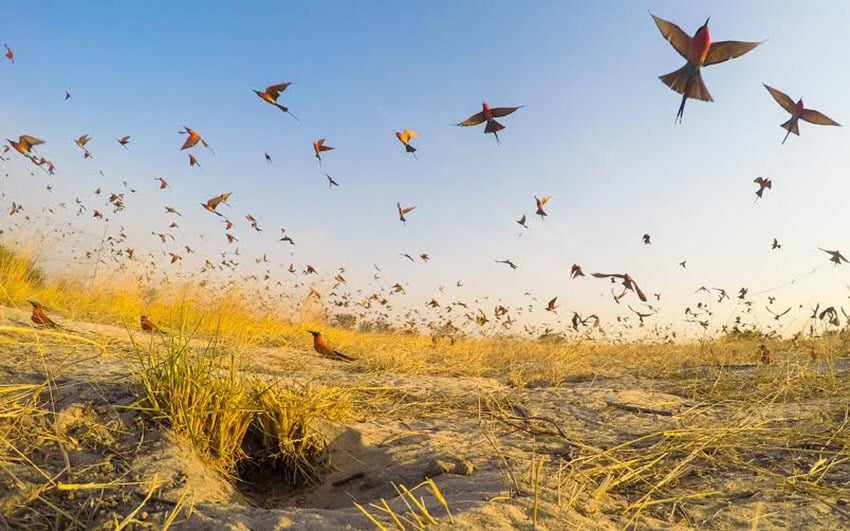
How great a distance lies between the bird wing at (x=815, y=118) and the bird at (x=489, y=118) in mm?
1543

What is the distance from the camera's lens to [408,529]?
1.07 metres

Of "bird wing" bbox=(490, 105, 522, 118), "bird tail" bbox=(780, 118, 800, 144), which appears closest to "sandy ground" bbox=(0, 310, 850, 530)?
"bird tail" bbox=(780, 118, 800, 144)

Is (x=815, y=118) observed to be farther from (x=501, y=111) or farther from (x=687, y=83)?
(x=501, y=111)

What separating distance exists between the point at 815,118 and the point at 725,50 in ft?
2.71

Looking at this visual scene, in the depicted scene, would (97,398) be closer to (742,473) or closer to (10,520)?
(10,520)

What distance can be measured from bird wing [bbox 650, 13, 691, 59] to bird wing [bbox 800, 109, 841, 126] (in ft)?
2.83

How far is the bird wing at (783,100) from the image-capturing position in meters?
2.10

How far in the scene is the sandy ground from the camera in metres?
1.21

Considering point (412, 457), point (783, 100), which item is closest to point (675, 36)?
point (783, 100)

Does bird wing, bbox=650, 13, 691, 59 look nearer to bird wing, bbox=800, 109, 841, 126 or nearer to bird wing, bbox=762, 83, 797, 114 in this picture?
bird wing, bbox=762, 83, 797, 114

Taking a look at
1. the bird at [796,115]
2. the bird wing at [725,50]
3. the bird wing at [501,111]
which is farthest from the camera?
the bird wing at [501,111]

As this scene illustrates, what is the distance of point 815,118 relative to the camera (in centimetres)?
222

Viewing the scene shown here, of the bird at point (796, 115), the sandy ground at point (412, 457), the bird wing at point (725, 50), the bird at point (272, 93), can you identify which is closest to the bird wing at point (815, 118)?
the bird at point (796, 115)

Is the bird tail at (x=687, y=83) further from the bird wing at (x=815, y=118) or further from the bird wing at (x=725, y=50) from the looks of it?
the bird wing at (x=815, y=118)
